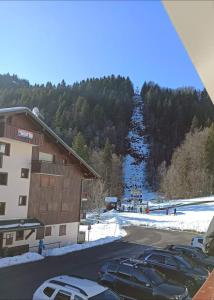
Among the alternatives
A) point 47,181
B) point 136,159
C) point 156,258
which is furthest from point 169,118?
point 156,258

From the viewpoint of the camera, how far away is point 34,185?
3017 centimetres

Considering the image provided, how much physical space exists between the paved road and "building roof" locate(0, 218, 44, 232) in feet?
10.1

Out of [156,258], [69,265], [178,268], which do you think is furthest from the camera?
[69,265]

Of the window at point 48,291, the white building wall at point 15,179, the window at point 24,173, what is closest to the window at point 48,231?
the white building wall at point 15,179

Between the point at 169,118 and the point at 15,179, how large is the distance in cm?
13915

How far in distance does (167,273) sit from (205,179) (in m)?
73.4

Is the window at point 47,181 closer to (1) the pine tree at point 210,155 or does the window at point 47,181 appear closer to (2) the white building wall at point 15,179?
(2) the white building wall at point 15,179

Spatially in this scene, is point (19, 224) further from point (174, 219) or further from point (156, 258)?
point (174, 219)

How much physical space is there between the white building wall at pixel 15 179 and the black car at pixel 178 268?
11.3 m

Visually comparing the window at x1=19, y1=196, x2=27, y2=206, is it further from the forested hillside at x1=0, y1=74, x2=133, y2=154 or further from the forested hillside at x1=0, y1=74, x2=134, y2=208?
the forested hillside at x1=0, y1=74, x2=133, y2=154

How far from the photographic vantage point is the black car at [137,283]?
594 inches

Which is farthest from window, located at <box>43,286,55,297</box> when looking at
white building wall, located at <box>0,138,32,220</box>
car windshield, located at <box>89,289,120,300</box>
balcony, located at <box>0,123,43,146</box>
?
balcony, located at <box>0,123,43,146</box>

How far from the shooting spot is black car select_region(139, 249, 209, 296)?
18016 mm

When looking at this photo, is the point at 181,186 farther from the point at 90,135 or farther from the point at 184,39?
the point at 184,39
